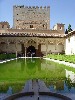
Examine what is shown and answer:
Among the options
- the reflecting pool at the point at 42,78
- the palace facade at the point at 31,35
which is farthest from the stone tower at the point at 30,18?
the reflecting pool at the point at 42,78

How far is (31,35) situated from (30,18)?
22.0 ft

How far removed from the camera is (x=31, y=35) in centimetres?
3375

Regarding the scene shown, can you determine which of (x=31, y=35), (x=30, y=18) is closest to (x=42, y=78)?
(x=31, y=35)

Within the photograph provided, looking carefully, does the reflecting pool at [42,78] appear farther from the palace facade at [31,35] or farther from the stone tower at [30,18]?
the stone tower at [30,18]

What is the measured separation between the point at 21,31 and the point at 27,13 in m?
4.14

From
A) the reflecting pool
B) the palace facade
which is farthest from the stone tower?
the reflecting pool

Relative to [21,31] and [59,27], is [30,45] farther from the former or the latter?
[59,27]

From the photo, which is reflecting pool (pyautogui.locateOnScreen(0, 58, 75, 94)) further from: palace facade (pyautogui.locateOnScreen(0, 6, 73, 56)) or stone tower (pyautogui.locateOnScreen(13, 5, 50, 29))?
stone tower (pyautogui.locateOnScreen(13, 5, 50, 29))

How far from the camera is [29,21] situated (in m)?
39.6

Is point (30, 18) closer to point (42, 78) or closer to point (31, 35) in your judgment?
point (31, 35)

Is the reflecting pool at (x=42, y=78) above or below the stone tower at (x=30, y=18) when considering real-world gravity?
below

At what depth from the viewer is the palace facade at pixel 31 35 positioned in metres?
33.9

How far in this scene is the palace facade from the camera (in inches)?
1334

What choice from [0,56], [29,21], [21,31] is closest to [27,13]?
[29,21]
